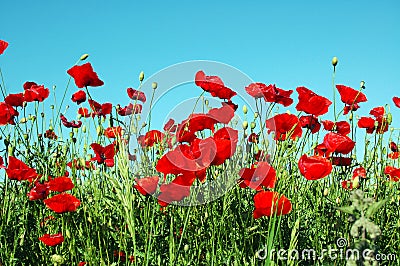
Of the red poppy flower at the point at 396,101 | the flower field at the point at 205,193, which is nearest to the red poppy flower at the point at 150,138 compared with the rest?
the flower field at the point at 205,193

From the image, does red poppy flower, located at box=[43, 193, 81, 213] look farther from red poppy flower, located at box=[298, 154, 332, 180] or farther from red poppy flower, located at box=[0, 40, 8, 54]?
red poppy flower, located at box=[0, 40, 8, 54]

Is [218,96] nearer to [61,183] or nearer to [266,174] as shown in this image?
[266,174]

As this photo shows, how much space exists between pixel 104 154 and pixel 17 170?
1.37 ft

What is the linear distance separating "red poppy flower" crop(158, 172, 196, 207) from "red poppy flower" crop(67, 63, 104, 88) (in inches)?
29.9

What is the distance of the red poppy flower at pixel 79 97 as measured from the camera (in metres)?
3.09

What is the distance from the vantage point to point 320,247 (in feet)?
7.23

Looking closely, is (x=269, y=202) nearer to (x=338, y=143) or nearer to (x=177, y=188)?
(x=177, y=188)

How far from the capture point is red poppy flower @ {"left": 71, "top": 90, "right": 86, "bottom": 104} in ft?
10.1

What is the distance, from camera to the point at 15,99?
9.39 ft

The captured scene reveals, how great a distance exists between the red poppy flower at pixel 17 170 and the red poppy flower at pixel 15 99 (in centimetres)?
57

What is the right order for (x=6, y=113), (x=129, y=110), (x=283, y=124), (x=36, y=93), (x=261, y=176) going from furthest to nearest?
(x=36, y=93)
(x=6, y=113)
(x=129, y=110)
(x=283, y=124)
(x=261, y=176)

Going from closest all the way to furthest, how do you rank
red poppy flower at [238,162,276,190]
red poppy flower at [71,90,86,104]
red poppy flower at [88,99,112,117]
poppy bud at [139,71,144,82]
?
red poppy flower at [238,162,276,190] < poppy bud at [139,71,144,82] < red poppy flower at [88,99,112,117] < red poppy flower at [71,90,86,104]

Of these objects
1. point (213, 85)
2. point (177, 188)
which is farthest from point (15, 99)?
point (177, 188)

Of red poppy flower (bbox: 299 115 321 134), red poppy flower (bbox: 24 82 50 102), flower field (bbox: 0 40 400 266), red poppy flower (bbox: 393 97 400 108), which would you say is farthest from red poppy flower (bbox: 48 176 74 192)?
red poppy flower (bbox: 393 97 400 108)
